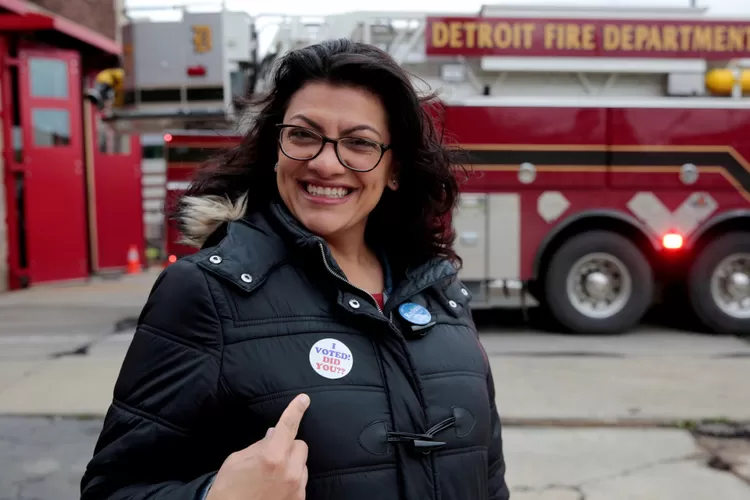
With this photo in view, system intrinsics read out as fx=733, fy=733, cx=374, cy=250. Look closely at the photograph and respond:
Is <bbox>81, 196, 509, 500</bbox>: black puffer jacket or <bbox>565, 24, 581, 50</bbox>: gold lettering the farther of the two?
<bbox>565, 24, 581, 50</bbox>: gold lettering

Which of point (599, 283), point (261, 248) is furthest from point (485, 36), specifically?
point (261, 248)

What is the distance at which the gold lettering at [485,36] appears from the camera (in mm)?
7297

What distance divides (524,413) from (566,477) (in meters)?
0.94

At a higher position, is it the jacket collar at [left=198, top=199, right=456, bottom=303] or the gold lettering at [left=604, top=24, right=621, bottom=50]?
the gold lettering at [left=604, top=24, right=621, bottom=50]

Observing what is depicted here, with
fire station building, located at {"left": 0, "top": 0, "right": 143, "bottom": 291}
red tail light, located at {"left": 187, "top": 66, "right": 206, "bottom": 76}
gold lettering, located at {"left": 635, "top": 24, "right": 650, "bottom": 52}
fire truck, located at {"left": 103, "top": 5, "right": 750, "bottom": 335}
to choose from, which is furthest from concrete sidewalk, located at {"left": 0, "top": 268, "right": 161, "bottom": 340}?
gold lettering, located at {"left": 635, "top": 24, "right": 650, "bottom": 52}

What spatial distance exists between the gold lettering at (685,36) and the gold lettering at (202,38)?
16.4 ft

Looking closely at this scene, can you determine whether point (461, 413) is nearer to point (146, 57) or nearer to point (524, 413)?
point (524, 413)

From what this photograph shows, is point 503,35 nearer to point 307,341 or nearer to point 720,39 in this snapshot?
point 720,39

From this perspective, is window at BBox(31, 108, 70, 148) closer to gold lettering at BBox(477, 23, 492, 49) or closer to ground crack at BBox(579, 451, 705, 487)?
gold lettering at BBox(477, 23, 492, 49)

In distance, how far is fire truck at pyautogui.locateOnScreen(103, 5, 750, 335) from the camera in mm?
7188

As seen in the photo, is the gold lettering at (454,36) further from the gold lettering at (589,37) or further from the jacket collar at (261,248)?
the jacket collar at (261,248)

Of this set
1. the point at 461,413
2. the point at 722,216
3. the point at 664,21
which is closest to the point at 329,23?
the point at 664,21

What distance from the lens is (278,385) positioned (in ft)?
4.31

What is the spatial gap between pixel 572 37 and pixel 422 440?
668 cm
